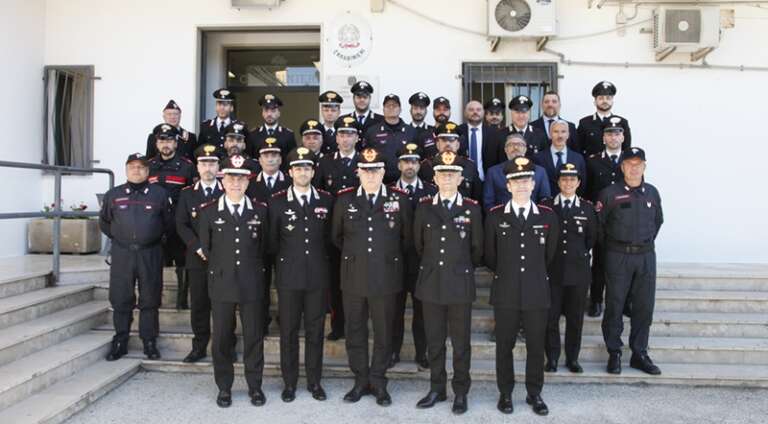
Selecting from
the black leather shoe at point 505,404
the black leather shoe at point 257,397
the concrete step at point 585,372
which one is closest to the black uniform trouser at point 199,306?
the concrete step at point 585,372

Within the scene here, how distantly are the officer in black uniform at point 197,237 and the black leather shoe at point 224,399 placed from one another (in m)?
0.74

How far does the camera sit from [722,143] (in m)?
7.46

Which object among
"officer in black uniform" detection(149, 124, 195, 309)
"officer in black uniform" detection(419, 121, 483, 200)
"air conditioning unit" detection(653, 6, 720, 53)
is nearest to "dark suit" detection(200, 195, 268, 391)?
"officer in black uniform" detection(149, 124, 195, 309)

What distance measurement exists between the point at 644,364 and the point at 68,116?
7714 mm

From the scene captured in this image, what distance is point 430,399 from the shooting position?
409 cm

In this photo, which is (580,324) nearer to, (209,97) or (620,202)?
(620,202)

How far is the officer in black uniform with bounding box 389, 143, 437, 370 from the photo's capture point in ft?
14.8

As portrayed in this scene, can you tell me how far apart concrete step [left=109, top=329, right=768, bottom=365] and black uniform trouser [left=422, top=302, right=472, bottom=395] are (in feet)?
2.67

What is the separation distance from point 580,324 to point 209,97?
601cm

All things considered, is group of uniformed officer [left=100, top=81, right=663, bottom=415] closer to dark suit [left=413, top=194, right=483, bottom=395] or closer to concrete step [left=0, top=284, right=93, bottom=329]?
dark suit [left=413, top=194, right=483, bottom=395]

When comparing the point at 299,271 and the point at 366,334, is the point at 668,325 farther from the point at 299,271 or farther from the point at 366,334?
the point at 299,271

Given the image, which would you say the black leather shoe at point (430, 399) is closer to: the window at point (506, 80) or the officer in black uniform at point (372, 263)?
the officer in black uniform at point (372, 263)

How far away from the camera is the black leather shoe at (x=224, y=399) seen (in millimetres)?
4047

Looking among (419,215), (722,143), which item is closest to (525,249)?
(419,215)
